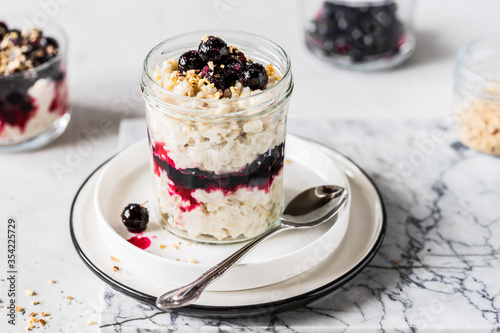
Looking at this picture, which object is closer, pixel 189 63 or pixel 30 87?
pixel 189 63

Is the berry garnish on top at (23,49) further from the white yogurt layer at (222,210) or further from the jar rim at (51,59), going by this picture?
the white yogurt layer at (222,210)

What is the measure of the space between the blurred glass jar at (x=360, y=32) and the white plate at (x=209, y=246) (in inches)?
27.2

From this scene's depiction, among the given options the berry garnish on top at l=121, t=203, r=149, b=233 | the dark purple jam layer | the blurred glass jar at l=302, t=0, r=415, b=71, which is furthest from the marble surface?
the blurred glass jar at l=302, t=0, r=415, b=71

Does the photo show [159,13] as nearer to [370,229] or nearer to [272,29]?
[272,29]

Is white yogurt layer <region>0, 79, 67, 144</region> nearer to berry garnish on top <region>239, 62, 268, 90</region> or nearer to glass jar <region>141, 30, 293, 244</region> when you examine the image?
glass jar <region>141, 30, 293, 244</region>

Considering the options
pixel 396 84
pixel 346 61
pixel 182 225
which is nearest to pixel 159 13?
pixel 346 61

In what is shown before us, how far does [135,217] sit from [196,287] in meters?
0.27

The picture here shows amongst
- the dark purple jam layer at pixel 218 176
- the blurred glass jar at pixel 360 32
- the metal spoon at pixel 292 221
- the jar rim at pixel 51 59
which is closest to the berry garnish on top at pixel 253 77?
the dark purple jam layer at pixel 218 176

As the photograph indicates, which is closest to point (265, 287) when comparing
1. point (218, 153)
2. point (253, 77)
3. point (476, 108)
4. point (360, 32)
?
point (218, 153)

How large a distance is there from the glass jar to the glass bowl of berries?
0.54m

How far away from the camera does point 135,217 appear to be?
4.33 ft

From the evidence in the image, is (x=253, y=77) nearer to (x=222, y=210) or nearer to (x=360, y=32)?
(x=222, y=210)

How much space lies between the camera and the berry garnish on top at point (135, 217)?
52.1 inches

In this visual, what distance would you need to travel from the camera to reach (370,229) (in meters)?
1.37
